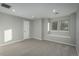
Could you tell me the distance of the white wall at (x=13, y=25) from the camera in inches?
117

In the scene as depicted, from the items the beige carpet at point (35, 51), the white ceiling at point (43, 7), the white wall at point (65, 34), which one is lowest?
the beige carpet at point (35, 51)

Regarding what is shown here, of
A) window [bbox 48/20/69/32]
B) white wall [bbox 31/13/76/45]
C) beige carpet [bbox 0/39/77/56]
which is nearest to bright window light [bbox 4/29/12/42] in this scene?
beige carpet [bbox 0/39/77/56]

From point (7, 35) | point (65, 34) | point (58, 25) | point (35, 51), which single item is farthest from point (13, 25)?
point (65, 34)

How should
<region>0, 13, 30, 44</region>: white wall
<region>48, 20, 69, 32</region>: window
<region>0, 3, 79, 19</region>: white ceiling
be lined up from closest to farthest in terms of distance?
1. <region>0, 3, 79, 19</region>: white ceiling
2. <region>0, 13, 30, 44</region>: white wall
3. <region>48, 20, 69, 32</region>: window

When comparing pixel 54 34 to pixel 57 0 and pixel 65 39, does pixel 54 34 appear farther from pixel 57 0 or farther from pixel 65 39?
pixel 57 0

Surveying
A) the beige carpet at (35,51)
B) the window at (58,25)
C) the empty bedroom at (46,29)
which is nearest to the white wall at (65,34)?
the empty bedroom at (46,29)

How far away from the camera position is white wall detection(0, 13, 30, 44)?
117 inches

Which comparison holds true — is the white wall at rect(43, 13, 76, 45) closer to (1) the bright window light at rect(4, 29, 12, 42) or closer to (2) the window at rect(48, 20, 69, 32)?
(2) the window at rect(48, 20, 69, 32)

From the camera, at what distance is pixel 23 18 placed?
11.4 feet

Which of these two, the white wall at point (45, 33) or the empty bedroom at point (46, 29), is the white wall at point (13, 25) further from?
the white wall at point (45, 33)

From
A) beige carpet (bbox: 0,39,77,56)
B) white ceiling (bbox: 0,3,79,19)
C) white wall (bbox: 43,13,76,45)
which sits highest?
white ceiling (bbox: 0,3,79,19)

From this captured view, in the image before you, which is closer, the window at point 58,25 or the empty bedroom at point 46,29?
the empty bedroom at point 46,29

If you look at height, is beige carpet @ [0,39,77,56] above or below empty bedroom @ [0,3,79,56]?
below

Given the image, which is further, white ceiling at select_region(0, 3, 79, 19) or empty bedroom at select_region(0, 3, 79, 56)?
empty bedroom at select_region(0, 3, 79, 56)
